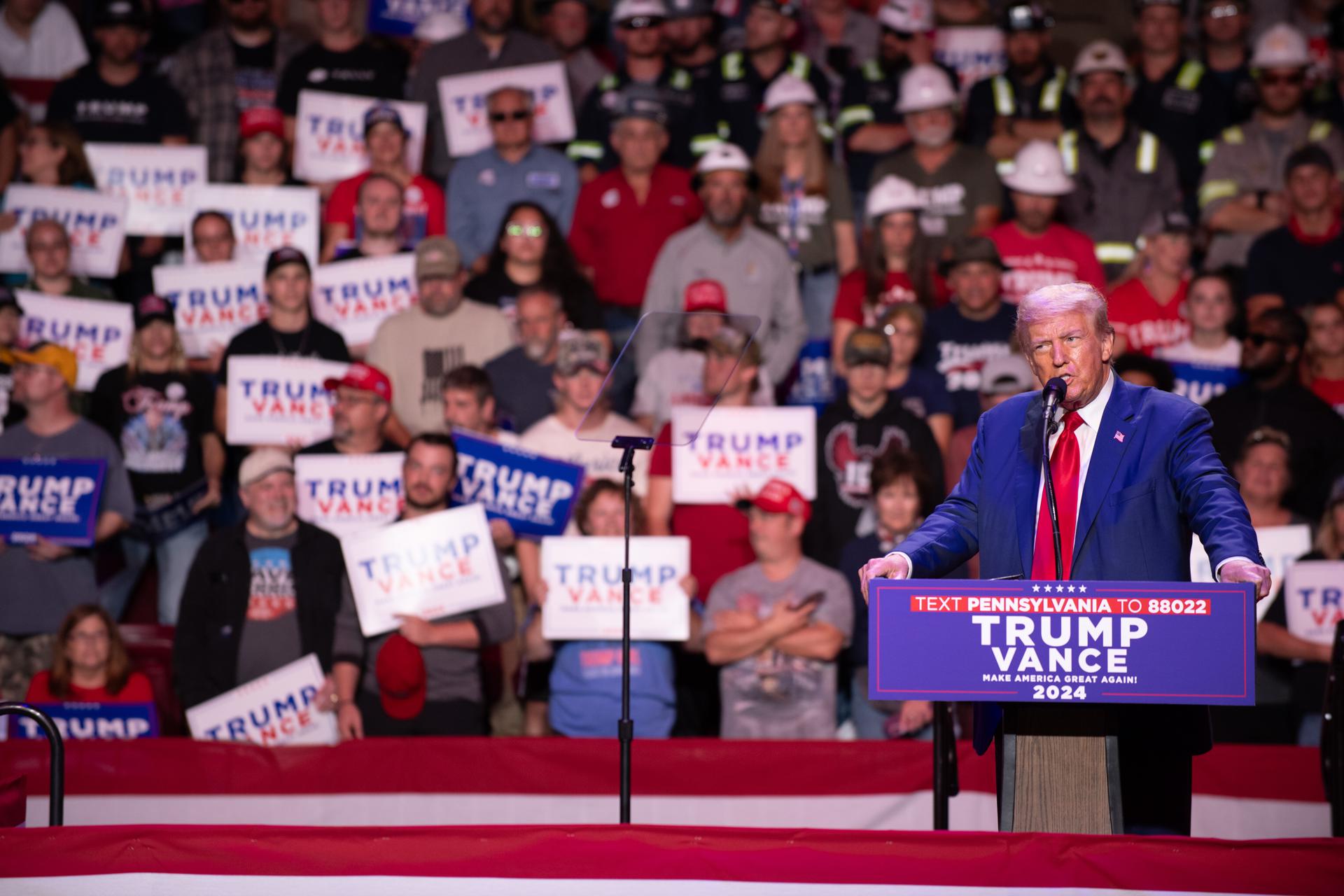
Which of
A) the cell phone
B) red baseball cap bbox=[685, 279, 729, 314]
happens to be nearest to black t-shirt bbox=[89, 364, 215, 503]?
red baseball cap bbox=[685, 279, 729, 314]

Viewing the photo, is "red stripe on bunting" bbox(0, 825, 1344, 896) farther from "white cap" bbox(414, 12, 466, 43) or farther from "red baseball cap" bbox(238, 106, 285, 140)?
"white cap" bbox(414, 12, 466, 43)

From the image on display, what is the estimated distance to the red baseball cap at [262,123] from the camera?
32.8 ft

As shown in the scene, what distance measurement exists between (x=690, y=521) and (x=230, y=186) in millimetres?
3659

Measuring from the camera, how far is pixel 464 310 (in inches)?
355

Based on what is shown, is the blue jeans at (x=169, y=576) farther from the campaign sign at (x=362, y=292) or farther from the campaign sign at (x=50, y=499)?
the campaign sign at (x=362, y=292)

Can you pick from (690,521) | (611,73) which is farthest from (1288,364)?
(611,73)

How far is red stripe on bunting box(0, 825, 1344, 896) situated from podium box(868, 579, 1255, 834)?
43 centimetres

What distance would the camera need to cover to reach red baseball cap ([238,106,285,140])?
9.98 metres

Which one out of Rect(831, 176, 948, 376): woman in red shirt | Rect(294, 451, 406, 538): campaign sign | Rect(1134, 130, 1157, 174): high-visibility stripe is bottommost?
Rect(294, 451, 406, 538): campaign sign

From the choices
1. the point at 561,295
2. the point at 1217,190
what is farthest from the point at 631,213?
the point at 1217,190

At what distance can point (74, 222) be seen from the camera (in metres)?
9.75

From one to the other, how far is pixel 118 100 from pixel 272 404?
3065 mm

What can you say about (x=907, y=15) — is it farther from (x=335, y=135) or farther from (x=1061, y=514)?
(x=1061, y=514)

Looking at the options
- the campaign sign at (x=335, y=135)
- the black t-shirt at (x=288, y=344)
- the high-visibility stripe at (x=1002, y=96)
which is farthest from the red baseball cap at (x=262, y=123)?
the high-visibility stripe at (x=1002, y=96)
